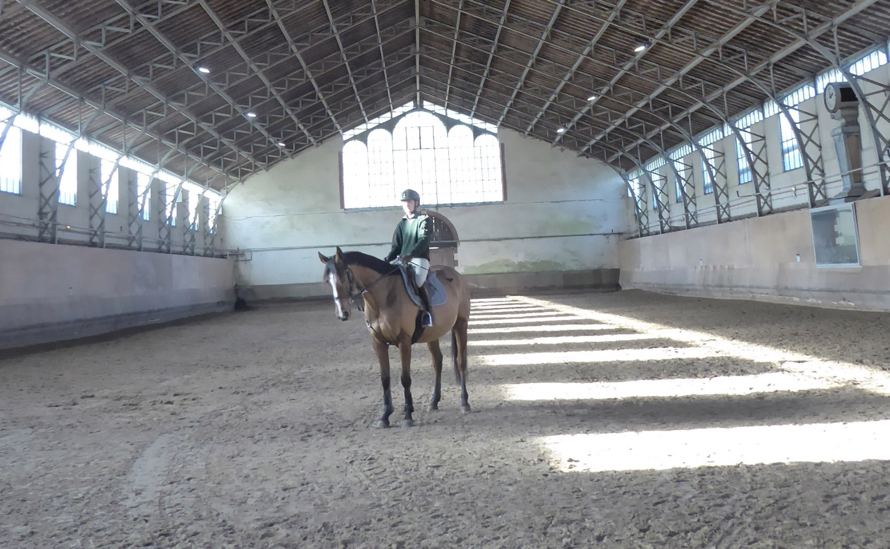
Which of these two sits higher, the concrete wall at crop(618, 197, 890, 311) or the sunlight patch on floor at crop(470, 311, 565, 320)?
the concrete wall at crop(618, 197, 890, 311)

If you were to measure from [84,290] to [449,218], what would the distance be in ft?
59.4

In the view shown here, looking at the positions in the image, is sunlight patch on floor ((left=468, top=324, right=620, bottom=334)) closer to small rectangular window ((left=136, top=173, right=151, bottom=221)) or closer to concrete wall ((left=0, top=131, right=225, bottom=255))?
concrete wall ((left=0, top=131, right=225, bottom=255))

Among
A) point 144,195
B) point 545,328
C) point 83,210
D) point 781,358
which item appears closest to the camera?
point 781,358

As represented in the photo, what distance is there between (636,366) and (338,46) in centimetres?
1813

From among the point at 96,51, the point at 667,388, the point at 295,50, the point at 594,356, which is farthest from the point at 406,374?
the point at 295,50

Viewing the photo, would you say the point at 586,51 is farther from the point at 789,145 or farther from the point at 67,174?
the point at 67,174

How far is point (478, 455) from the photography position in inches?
180

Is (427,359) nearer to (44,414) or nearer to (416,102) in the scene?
(44,414)

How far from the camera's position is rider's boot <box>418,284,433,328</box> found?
5.89 meters

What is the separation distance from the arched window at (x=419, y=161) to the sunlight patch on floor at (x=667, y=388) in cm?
2523

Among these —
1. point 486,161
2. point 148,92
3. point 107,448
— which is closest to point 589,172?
point 486,161

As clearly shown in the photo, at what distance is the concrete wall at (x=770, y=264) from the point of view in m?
13.8

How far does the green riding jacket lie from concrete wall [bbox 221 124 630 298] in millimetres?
25891

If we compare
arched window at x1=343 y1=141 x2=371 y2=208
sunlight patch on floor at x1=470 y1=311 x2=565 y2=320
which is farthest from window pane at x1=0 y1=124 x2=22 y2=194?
arched window at x1=343 y1=141 x2=371 y2=208
